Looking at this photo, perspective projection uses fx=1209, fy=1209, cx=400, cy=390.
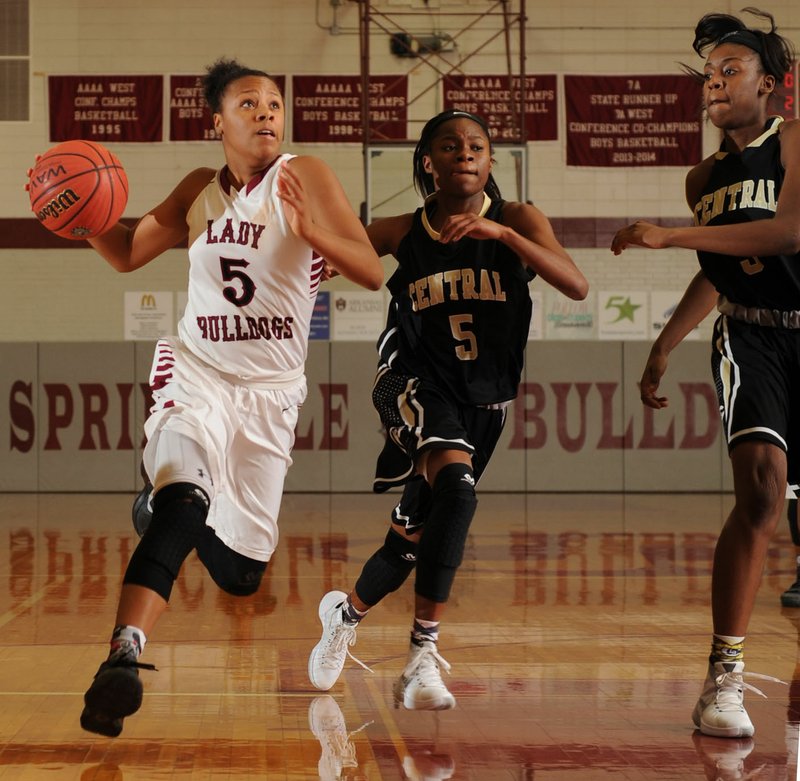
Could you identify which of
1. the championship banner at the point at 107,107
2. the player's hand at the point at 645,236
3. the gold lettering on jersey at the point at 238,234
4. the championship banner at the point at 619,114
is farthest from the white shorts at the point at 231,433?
the championship banner at the point at 619,114

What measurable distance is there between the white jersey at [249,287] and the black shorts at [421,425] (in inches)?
17.7

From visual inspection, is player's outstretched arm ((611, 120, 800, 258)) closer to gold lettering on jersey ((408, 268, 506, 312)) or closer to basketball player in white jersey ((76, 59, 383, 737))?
gold lettering on jersey ((408, 268, 506, 312))

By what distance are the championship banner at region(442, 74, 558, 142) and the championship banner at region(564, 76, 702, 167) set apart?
0.70 ft

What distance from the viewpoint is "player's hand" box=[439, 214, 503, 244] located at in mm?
3451

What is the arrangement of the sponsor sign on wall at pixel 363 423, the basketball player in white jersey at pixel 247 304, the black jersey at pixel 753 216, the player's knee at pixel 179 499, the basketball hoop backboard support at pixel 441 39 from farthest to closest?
the sponsor sign on wall at pixel 363 423 < the basketball hoop backboard support at pixel 441 39 < the black jersey at pixel 753 216 < the basketball player in white jersey at pixel 247 304 < the player's knee at pixel 179 499

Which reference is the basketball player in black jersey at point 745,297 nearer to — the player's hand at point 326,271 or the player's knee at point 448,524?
the player's knee at point 448,524

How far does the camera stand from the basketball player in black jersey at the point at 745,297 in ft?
10.9

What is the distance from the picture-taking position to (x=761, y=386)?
3408mm

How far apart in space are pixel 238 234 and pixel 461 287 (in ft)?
2.57

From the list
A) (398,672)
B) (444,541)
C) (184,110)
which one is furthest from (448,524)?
(184,110)

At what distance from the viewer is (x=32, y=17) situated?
1338 cm

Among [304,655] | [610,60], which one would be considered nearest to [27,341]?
[610,60]

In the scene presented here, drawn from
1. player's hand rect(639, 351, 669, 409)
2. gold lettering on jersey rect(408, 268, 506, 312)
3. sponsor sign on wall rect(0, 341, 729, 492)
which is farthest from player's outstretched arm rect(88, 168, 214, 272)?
sponsor sign on wall rect(0, 341, 729, 492)

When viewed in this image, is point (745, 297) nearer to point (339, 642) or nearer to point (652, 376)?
point (652, 376)
